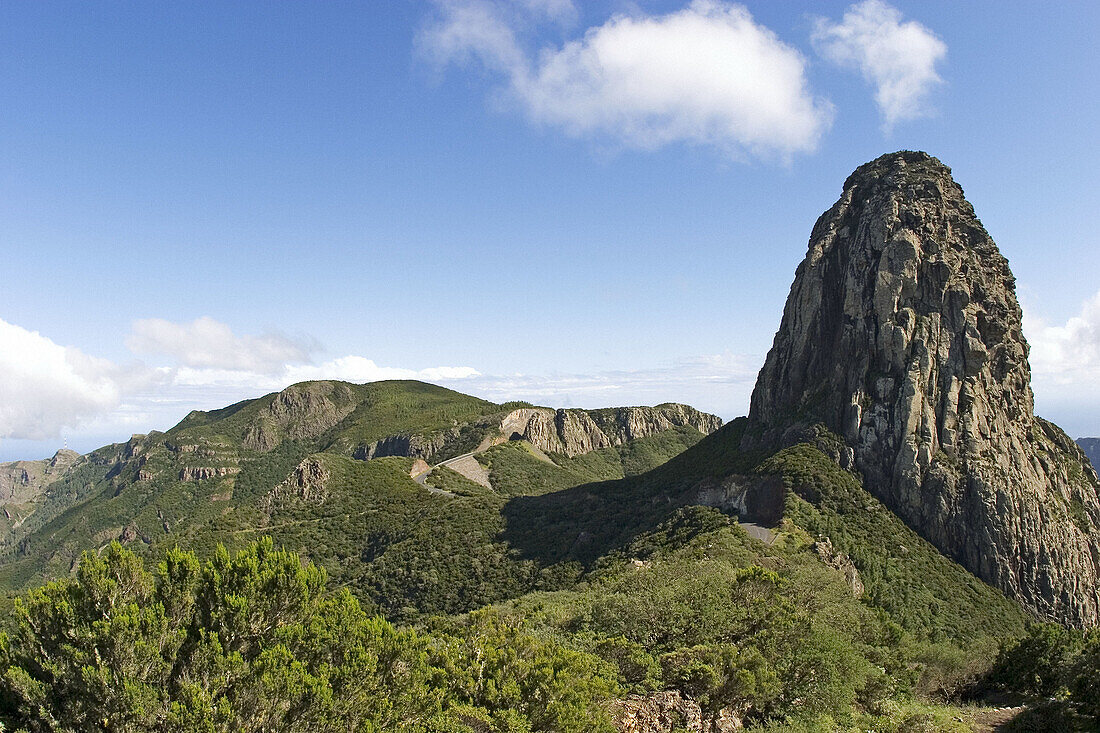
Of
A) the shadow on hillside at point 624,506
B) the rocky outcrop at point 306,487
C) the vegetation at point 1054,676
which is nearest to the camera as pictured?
the vegetation at point 1054,676

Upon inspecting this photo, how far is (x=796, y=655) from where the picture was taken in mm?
37188

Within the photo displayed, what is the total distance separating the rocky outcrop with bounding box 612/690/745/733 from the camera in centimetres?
3069

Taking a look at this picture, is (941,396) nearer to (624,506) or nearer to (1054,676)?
(624,506)

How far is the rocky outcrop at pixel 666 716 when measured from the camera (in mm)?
30688

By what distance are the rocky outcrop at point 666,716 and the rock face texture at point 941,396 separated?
8994 cm

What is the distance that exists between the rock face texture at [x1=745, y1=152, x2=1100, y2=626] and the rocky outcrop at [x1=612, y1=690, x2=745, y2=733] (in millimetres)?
89936

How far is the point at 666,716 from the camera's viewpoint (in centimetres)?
3194

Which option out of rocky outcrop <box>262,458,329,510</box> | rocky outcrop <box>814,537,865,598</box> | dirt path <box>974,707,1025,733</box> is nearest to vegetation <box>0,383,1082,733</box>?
rocky outcrop <box>814,537,865,598</box>

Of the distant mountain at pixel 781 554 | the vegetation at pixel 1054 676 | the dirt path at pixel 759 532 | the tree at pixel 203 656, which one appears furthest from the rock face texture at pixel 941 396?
the tree at pixel 203 656

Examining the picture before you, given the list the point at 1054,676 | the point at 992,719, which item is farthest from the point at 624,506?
the point at 992,719

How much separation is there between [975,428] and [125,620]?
125026mm

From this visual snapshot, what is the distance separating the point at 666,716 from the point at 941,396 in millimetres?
101452

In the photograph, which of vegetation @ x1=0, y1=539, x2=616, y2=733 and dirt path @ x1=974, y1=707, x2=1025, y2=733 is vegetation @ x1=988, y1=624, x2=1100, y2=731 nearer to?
dirt path @ x1=974, y1=707, x2=1025, y2=733

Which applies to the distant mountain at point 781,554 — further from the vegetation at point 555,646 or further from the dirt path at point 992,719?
the dirt path at point 992,719
